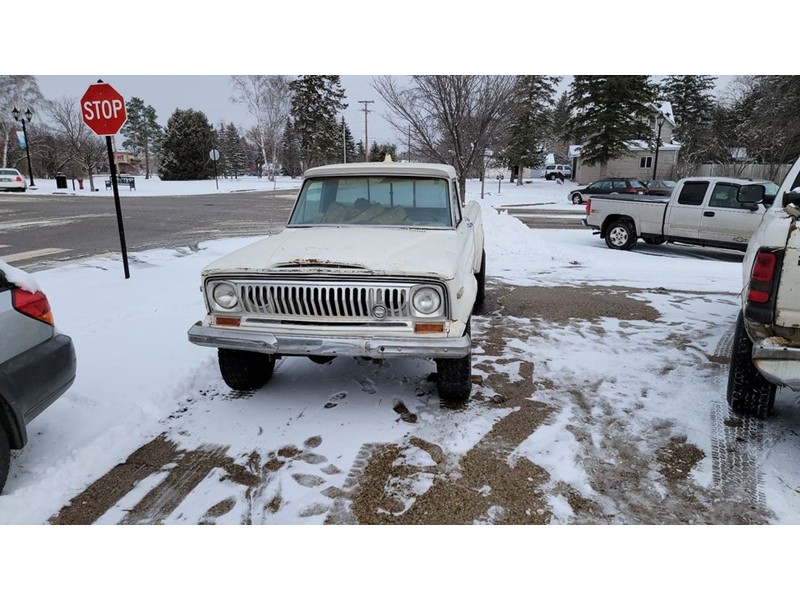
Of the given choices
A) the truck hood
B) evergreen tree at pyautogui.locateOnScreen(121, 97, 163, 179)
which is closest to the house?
the truck hood

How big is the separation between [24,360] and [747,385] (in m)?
4.72

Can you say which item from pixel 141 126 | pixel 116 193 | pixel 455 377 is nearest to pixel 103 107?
pixel 116 193

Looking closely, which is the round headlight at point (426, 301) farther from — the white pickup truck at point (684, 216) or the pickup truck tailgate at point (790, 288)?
the white pickup truck at point (684, 216)

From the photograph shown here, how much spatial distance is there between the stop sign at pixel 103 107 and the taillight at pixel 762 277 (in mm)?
7390

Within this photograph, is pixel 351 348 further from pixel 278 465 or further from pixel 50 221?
pixel 50 221

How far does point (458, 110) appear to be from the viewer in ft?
40.7

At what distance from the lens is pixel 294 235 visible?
186 inches

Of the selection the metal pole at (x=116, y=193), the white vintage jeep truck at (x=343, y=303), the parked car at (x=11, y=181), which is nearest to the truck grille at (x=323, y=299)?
the white vintage jeep truck at (x=343, y=303)

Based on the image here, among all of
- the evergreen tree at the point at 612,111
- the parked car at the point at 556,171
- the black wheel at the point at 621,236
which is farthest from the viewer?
the parked car at the point at 556,171

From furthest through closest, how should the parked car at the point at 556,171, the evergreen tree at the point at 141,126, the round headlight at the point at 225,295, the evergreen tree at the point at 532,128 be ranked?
1. the evergreen tree at the point at 141,126
2. the parked car at the point at 556,171
3. the evergreen tree at the point at 532,128
4. the round headlight at the point at 225,295

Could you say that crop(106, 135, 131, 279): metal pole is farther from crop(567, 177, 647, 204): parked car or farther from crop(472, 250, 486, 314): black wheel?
crop(567, 177, 647, 204): parked car

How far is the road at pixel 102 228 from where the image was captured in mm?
11203

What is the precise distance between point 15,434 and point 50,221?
17275mm

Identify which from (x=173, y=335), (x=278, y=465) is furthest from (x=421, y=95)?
(x=278, y=465)
